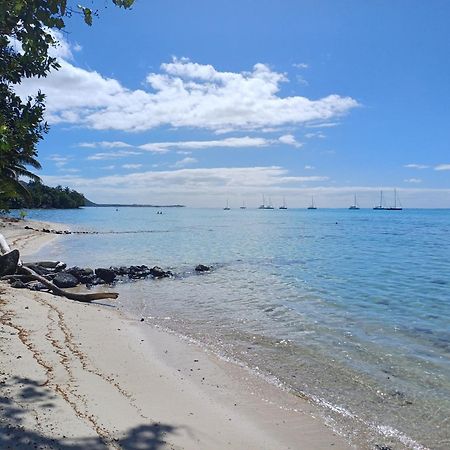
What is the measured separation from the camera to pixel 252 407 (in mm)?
7027

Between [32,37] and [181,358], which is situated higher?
[32,37]

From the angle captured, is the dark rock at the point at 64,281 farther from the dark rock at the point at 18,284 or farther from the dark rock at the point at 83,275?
the dark rock at the point at 18,284

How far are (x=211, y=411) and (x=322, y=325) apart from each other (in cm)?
700

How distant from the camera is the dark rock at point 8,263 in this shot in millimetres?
16802

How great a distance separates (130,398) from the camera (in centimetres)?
652

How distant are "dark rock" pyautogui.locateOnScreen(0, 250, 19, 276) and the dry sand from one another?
22.8ft

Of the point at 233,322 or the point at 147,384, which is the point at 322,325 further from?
the point at 147,384

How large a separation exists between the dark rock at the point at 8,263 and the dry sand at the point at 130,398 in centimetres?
694

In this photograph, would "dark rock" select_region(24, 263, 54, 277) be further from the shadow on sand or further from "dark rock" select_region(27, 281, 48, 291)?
the shadow on sand

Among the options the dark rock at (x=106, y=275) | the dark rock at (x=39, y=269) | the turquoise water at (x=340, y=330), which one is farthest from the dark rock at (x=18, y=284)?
the dark rock at (x=106, y=275)

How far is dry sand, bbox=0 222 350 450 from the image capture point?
5133 mm

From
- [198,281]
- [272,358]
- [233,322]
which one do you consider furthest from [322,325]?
[198,281]

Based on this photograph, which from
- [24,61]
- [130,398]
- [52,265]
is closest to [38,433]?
[130,398]

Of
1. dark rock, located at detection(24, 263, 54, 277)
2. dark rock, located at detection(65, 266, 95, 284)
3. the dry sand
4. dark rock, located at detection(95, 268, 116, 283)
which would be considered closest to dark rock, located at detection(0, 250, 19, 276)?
dark rock, located at detection(24, 263, 54, 277)
